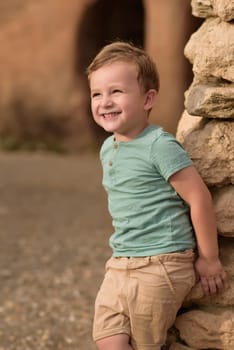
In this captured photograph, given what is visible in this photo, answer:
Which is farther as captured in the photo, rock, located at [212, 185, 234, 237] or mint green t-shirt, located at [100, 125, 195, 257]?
rock, located at [212, 185, 234, 237]

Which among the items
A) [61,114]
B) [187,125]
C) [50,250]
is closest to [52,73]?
[61,114]

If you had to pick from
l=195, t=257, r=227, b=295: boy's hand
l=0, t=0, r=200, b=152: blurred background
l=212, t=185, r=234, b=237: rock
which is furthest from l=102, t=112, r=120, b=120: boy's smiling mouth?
l=0, t=0, r=200, b=152: blurred background

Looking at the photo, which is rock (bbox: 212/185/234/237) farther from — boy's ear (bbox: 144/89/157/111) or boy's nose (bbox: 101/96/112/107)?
boy's nose (bbox: 101/96/112/107)

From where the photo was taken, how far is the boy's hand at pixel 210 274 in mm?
3113

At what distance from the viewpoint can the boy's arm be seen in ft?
9.95

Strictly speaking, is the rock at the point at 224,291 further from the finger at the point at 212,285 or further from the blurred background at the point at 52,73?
the blurred background at the point at 52,73

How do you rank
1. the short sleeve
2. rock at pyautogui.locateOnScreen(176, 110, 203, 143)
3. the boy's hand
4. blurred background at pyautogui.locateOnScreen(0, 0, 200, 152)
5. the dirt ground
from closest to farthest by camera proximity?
the short sleeve, the boy's hand, rock at pyautogui.locateOnScreen(176, 110, 203, 143), the dirt ground, blurred background at pyautogui.locateOnScreen(0, 0, 200, 152)

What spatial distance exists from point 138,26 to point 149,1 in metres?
1.94

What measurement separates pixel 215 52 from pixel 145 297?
2.89 ft

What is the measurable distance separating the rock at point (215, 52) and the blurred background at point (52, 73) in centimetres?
778

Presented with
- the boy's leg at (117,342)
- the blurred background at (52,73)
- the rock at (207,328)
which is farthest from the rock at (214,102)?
the blurred background at (52,73)

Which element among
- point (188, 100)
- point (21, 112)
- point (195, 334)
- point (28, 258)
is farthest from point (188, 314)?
point (21, 112)

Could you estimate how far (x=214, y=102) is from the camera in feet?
10.3

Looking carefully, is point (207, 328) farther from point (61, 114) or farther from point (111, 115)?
point (61, 114)
